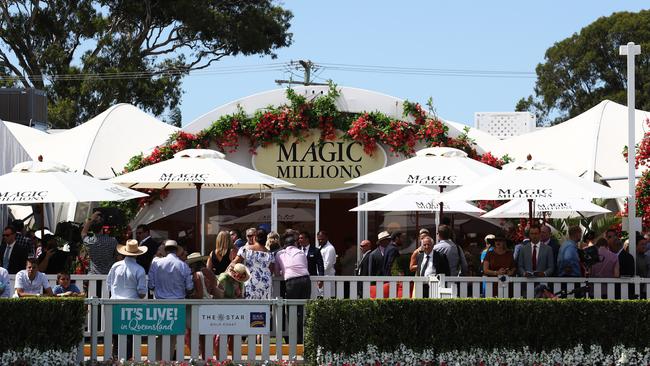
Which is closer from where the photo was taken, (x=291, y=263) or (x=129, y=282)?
(x=129, y=282)

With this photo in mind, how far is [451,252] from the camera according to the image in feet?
50.0

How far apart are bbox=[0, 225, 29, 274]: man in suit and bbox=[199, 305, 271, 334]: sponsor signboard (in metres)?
4.22

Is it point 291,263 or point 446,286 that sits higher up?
point 291,263

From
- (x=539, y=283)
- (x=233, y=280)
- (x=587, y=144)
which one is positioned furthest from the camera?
(x=587, y=144)

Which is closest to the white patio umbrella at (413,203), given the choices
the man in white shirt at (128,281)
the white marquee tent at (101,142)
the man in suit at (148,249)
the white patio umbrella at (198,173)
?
the white patio umbrella at (198,173)

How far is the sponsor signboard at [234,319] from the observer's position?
12.7m

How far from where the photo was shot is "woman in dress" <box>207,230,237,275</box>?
50.0ft

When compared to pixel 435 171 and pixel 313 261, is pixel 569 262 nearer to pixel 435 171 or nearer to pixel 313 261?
pixel 435 171

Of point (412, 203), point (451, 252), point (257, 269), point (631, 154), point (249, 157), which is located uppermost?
point (249, 157)

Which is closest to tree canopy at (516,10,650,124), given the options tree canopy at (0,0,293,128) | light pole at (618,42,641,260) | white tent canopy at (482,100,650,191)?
tree canopy at (0,0,293,128)

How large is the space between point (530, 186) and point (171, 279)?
15.3ft

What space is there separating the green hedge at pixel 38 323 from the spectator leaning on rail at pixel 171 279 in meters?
1.22

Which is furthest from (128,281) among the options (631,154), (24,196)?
(631,154)

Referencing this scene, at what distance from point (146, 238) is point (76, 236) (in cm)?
192
